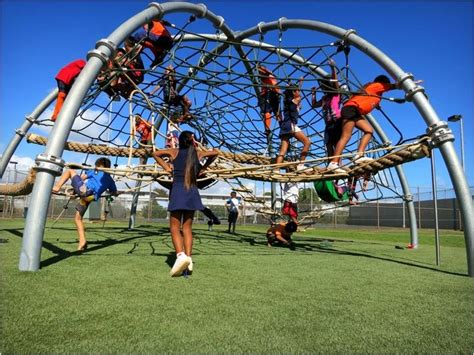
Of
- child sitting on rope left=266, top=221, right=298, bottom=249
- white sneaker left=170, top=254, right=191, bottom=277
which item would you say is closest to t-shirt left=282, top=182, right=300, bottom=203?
child sitting on rope left=266, top=221, right=298, bottom=249

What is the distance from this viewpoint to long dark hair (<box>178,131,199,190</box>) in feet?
11.5

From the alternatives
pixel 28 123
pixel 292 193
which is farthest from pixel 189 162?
pixel 28 123

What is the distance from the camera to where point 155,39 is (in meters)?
5.61

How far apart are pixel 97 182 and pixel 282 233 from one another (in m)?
3.60

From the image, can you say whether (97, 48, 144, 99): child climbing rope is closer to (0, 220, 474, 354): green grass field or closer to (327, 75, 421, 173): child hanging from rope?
(0, 220, 474, 354): green grass field

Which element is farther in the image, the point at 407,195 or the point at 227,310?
the point at 407,195

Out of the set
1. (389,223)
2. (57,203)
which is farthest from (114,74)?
(389,223)

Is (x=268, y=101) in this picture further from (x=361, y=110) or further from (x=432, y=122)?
(x=432, y=122)

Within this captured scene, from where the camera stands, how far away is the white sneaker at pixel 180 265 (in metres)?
3.13

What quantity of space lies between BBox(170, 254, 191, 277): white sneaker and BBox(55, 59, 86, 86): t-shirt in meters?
4.44

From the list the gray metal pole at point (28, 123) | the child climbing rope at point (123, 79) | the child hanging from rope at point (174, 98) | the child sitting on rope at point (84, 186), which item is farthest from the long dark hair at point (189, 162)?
the gray metal pole at point (28, 123)

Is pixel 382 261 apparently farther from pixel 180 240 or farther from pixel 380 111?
pixel 180 240

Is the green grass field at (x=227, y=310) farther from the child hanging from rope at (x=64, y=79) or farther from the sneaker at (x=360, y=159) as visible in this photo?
the child hanging from rope at (x=64, y=79)

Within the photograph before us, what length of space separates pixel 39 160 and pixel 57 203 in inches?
812
